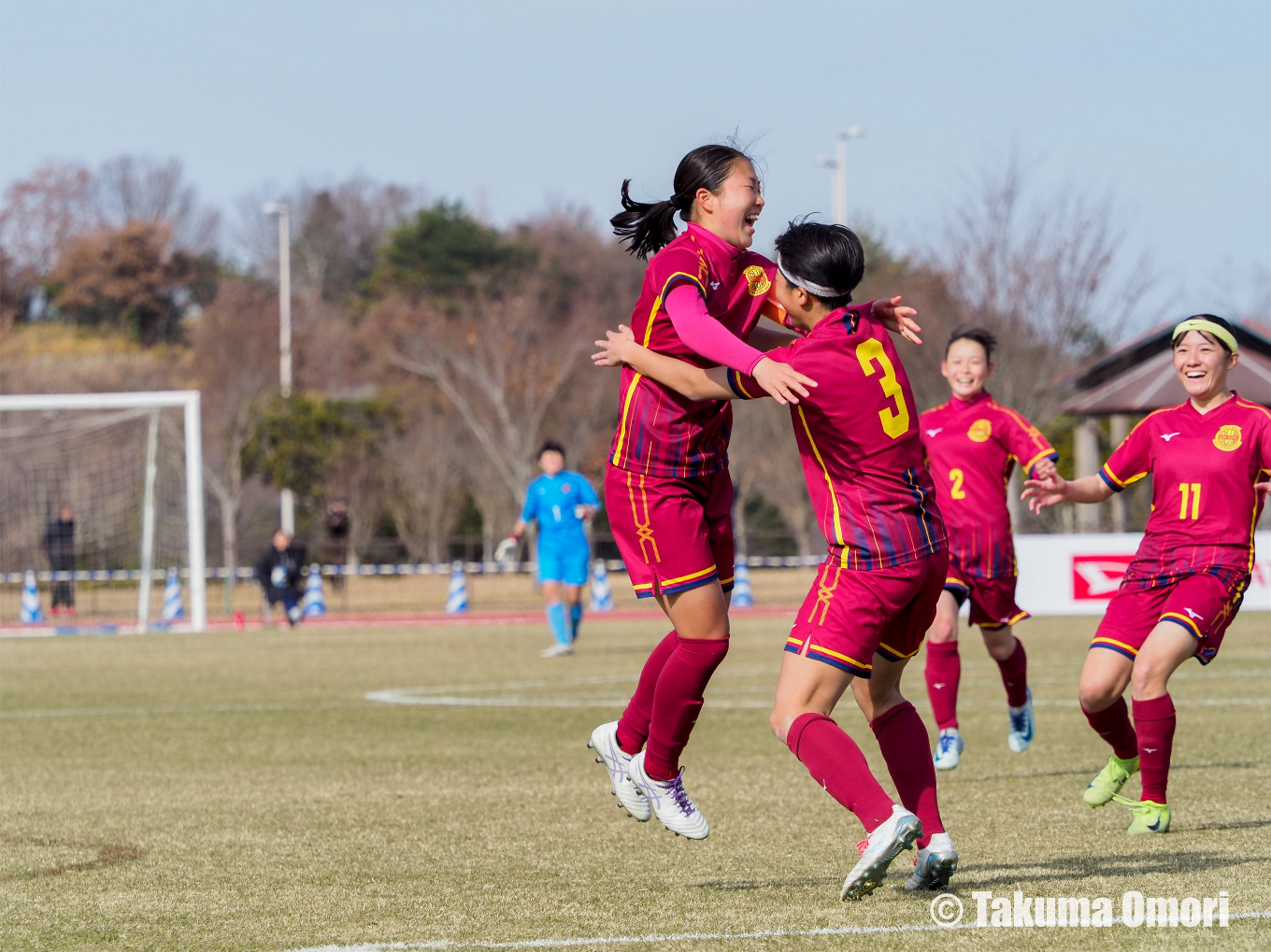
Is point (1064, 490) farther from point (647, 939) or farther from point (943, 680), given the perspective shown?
point (647, 939)

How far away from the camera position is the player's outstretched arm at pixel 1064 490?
6.54 metres

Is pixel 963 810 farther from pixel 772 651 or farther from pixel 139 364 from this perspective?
pixel 139 364

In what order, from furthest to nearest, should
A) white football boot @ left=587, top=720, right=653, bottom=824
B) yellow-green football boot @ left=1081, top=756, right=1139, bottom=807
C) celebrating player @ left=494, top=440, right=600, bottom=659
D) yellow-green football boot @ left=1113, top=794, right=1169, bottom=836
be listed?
celebrating player @ left=494, top=440, right=600, bottom=659, yellow-green football boot @ left=1081, top=756, right=1139, bottom=807, yellow-green football boot @ left=1113, top=794, right=1169, bottom=836, white football boot @ left=587, top=720, right=653, bottom=824

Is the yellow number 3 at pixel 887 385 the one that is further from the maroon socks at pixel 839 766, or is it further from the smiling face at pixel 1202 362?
the smiling face at pixel 1202 362

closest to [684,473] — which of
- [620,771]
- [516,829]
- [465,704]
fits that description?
[620,771]

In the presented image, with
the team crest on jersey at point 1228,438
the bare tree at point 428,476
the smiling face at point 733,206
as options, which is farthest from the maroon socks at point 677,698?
the bare tree at point 428,476

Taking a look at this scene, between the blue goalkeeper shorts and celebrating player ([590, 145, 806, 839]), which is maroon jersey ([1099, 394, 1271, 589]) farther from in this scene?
the blue goalkeeper shorts

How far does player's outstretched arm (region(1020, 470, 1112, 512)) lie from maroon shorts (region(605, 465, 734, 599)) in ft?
6.16

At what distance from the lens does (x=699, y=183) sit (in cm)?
530

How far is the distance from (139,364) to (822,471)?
129 ft

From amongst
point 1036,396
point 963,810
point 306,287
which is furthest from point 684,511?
point 306,287

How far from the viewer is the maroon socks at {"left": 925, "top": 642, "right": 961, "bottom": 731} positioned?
841 centimetres

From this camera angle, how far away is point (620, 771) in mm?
5434

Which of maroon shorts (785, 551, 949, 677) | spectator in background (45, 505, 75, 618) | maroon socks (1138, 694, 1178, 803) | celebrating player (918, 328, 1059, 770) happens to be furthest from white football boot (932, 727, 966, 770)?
spectator in background (45, 505, 75, 618)
